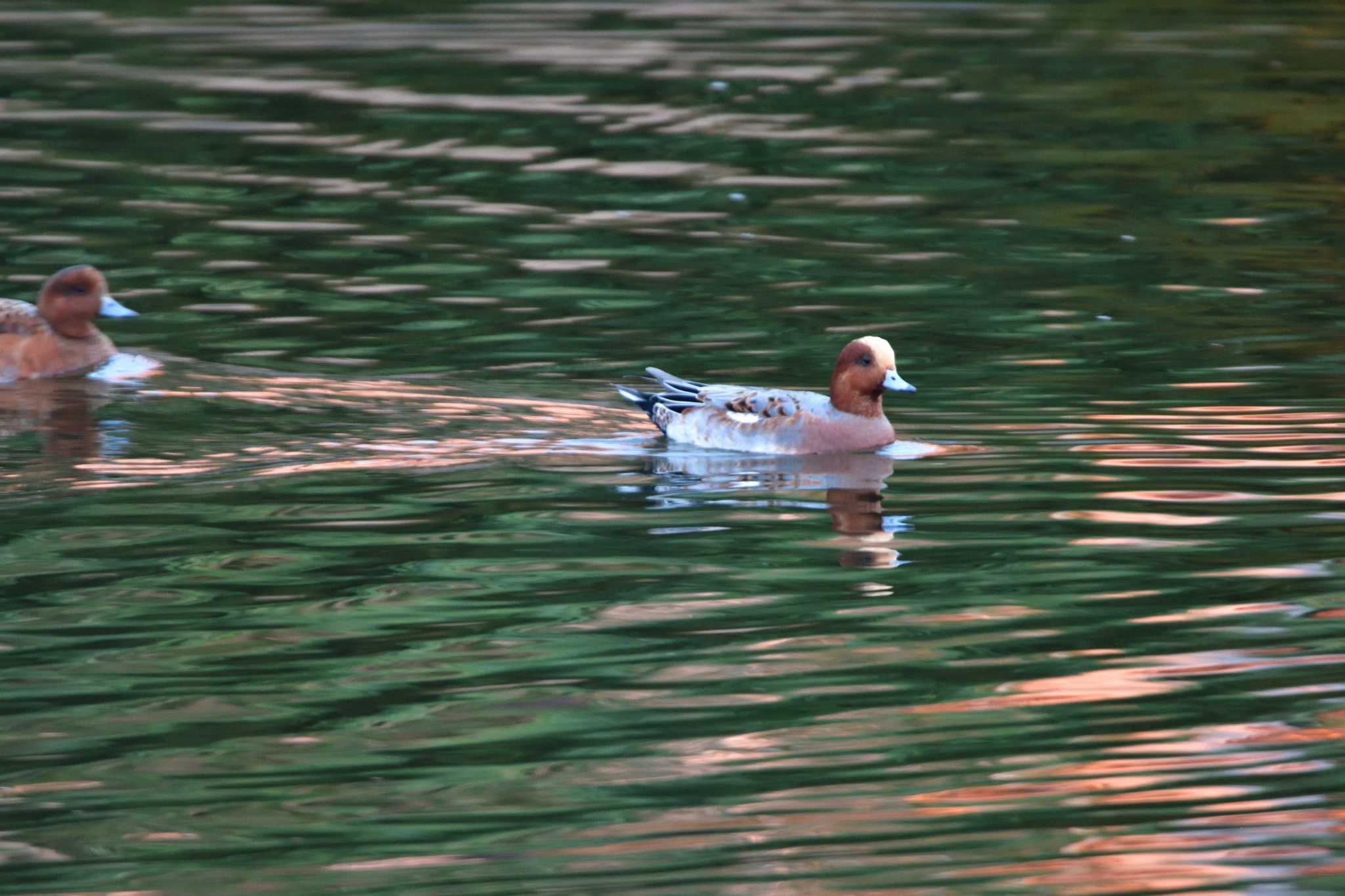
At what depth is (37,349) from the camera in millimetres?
14406

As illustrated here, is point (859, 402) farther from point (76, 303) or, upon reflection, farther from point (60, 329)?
point (60, 329)

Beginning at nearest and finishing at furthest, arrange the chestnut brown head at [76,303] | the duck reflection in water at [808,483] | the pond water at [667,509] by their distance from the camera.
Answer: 1. the pond water at [667,509]
2. the duck reflection in water at [808,483]
3. the chestnut brown head at [76,303]

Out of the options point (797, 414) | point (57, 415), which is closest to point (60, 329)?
point (57, 415)

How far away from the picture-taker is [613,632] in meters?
8.95

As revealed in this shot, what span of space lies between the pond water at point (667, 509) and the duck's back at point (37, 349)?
0.15 m

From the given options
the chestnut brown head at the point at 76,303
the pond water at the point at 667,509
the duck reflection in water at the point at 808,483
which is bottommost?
the duck reflection in water at the point at 808,483

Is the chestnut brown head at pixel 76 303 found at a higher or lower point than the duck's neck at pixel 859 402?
higher

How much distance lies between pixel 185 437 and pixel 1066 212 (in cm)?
937

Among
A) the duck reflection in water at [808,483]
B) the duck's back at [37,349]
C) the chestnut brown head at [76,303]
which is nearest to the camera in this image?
the duck reflection in water at [808,483]

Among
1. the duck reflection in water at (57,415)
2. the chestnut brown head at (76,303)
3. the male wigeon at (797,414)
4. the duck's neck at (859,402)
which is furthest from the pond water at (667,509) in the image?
the chestnut brown head at (76,303)

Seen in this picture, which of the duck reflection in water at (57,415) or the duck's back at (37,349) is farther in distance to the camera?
the duck's back at (37,349)

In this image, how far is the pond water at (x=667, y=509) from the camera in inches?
277

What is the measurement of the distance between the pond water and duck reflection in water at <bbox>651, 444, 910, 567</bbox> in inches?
1.9

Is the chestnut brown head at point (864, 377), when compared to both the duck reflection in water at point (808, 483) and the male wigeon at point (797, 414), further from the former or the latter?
the duck reflection in water at point (808, 483)
